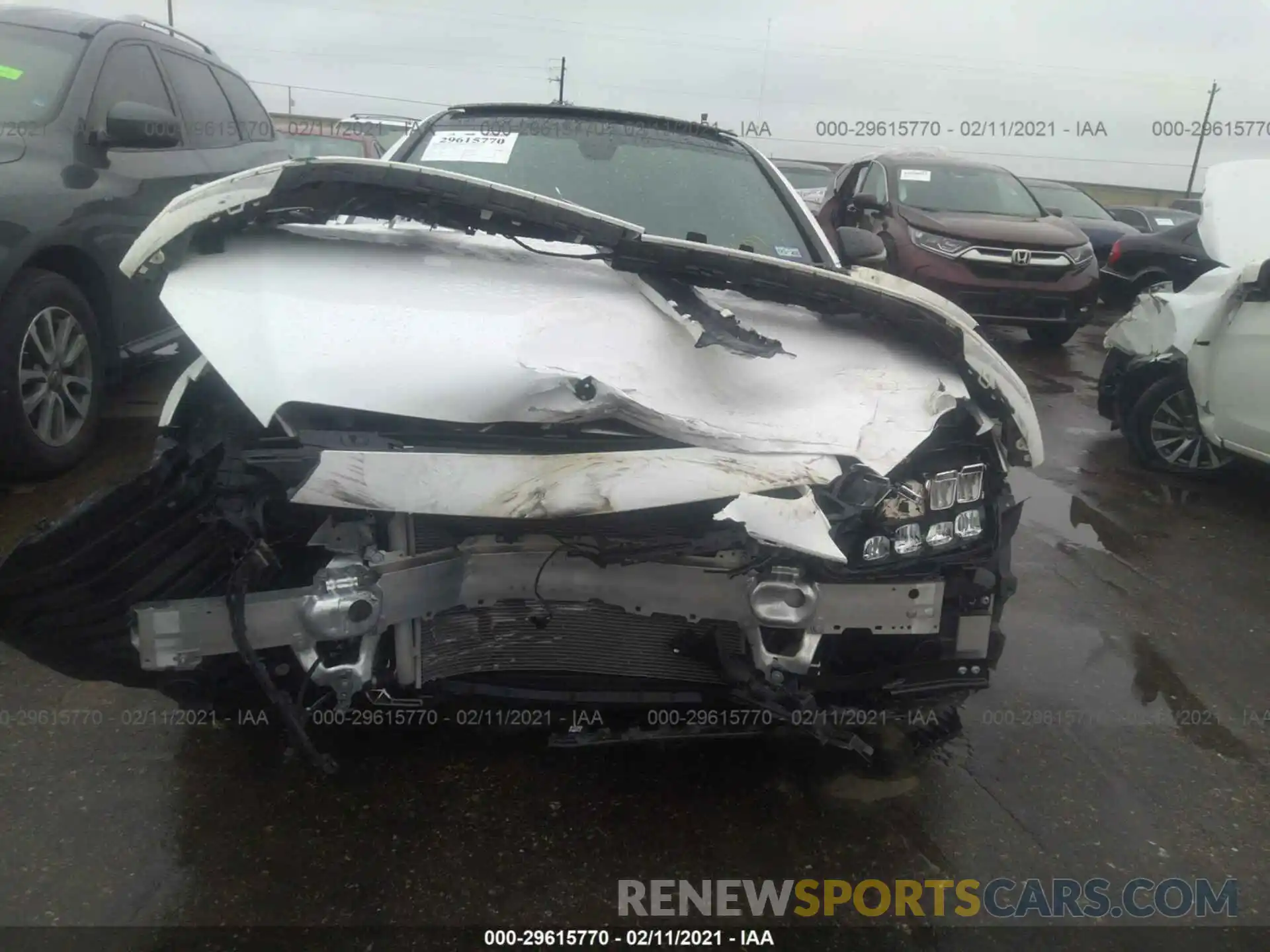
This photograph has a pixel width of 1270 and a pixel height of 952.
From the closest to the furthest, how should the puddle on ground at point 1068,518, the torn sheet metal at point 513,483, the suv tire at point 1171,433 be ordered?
the torn sheet metal at point 513,483 → the puddle on ground at point 1068,518 → the suv tire at point 1171,433

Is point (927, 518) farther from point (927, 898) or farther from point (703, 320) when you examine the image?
point (927, 898)

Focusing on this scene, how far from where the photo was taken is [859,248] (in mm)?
3377

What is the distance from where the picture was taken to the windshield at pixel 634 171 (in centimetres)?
330

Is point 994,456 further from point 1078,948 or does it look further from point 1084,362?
point 1084,362

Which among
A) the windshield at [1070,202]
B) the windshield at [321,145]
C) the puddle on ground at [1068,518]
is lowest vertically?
the puddle on ground at [1068,518]

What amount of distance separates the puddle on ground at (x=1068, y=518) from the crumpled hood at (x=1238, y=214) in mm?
1380

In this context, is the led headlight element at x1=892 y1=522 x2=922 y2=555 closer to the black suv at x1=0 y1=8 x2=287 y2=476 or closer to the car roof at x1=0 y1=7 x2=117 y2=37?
Result: the black suv at x1=0 y1=8 x2=287 y2=476

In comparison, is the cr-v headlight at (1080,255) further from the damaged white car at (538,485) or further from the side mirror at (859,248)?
the damaged white car at (538,485)

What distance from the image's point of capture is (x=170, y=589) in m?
2.02

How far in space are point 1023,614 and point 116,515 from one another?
10.2ft

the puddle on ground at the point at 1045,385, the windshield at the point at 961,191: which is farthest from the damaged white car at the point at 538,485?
the windshield at the point at 961,191

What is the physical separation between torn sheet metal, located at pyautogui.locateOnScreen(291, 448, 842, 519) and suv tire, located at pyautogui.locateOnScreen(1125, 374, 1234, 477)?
14.8 feet

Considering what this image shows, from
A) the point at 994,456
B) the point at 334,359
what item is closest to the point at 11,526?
the point at 334,359

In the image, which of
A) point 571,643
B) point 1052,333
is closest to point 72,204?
point 571,643
